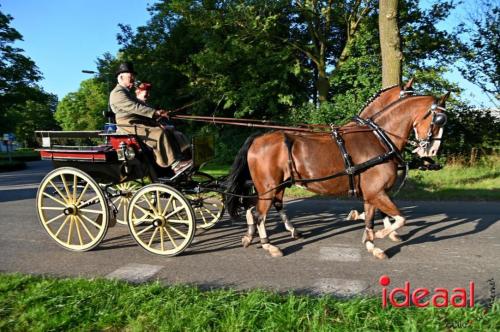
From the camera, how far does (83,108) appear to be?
6206 cm

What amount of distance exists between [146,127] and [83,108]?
6296 cm

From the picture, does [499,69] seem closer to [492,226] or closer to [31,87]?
[492,226]

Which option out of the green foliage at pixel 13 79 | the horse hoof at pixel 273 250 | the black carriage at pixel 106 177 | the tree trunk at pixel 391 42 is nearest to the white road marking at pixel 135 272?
the black carriage at pixel 106 177

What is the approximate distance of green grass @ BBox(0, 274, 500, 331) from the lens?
9.34 ft

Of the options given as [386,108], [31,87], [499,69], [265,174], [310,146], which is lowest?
[265,174]

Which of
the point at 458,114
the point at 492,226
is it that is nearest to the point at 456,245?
the point at 492,226

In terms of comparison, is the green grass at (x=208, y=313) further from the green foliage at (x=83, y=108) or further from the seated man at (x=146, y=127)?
the green foliage at (x=83, y=108)

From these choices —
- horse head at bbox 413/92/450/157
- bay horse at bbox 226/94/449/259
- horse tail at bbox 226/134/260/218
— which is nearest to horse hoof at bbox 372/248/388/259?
bay horse at bbox 226/94/449/259

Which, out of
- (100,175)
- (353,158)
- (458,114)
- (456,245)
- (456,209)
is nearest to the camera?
(353,158)

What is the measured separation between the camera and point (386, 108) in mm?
4922

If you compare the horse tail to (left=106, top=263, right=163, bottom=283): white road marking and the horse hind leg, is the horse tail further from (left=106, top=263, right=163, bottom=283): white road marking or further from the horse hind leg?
(left=106, top=263, right=163, bottom=283): white road marking

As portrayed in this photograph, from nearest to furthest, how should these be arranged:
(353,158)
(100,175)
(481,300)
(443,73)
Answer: (481,300)
(353,158)
(100,175)
(443,73)

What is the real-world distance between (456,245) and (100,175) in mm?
5074

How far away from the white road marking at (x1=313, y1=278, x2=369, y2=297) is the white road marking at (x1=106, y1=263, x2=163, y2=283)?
1852mm
